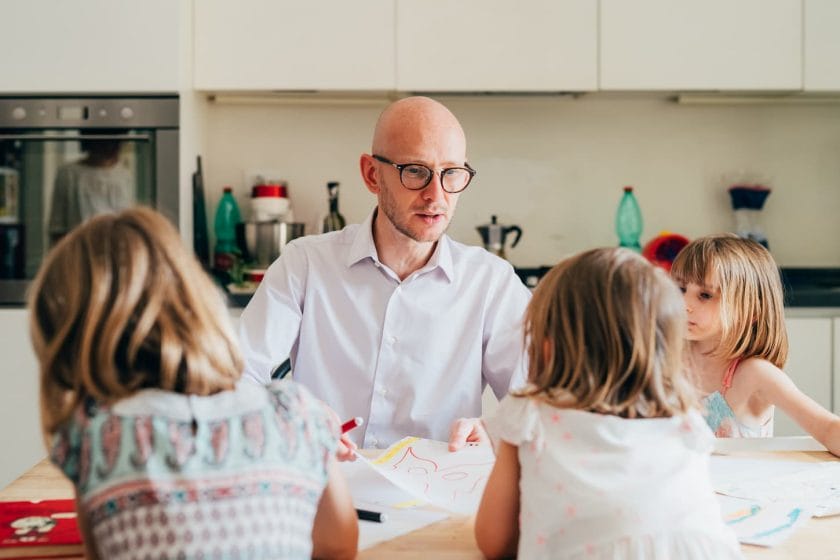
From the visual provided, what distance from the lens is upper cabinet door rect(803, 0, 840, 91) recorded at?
299cm

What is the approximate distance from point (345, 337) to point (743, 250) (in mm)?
799

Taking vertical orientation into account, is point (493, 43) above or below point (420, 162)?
above

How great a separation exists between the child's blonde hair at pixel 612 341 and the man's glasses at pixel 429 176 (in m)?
0.76

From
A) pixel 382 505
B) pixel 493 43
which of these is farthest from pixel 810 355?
pixel 382 505

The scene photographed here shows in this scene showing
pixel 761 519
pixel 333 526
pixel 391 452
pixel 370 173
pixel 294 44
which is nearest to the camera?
pixel 333 526

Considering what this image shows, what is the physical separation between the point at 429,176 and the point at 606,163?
1.74m

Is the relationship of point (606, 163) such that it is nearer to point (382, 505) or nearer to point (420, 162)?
point (420, 162)

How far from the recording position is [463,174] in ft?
5.78

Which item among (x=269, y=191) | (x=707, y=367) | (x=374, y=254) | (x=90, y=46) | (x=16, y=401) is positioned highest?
(x=90, y=46)

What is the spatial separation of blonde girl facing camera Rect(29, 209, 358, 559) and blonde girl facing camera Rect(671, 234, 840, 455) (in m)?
1.04

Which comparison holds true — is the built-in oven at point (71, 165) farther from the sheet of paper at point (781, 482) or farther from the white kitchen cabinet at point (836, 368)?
the white kitchen cabinet at point (836, 368)

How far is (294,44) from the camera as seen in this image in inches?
116

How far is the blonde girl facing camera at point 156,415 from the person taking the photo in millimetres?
849

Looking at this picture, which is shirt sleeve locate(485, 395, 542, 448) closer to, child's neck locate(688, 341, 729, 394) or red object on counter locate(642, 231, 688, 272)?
child's neck locate(688, 341, 729, 394)
